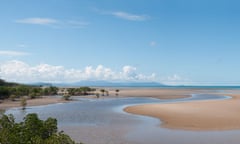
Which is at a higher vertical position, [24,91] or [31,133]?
[24,91]

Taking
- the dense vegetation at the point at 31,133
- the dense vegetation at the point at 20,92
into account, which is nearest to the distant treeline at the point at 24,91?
the dense vegetation at the point at 20,92

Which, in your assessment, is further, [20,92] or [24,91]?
[24,91]

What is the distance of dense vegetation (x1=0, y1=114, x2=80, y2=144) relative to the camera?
1067 cm

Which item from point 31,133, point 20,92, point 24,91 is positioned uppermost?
point 24,91

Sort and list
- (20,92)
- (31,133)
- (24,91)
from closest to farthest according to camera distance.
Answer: (31,133), (20,92), (24,91)

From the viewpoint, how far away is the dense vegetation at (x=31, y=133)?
10672 mm

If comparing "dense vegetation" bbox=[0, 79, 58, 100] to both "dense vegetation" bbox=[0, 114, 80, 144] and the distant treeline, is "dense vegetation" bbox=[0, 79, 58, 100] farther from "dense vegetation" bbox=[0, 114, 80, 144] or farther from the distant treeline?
"dense vegetation" bbox=[0, 114, 80, 144]

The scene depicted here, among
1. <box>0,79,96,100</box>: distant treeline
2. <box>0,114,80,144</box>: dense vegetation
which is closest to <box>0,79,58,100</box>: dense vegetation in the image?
<box>0,79,96,100</box>: distant treeline

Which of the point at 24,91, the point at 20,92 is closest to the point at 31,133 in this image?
the point at 20,92

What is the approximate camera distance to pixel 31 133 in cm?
1230

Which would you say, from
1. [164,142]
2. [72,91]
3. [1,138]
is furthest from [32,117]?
[72,91]

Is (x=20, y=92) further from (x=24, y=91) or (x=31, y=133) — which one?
(x=31, y=133)

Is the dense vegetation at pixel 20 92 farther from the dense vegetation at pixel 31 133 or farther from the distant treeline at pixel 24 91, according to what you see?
the dense vegetation at pixel 31 133

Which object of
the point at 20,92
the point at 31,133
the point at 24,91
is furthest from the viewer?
the point at 24,91
